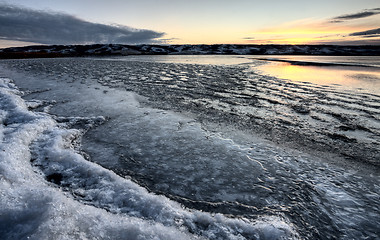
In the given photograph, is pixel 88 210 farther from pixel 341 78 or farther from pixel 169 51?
pixel 169 51

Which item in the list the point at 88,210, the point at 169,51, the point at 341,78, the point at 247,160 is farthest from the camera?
the point at 169,51

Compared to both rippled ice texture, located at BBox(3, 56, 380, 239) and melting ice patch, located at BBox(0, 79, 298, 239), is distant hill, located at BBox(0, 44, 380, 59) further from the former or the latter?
melting ice patch, located at BBox(0, 79, 298, 239)

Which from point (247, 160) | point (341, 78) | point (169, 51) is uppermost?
point (169, 51)

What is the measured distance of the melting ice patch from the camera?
2412mm

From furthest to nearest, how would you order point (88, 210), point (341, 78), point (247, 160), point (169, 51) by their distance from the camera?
point (169, 51) < point (341, 78) < point (247, 160) < point (88, 210)

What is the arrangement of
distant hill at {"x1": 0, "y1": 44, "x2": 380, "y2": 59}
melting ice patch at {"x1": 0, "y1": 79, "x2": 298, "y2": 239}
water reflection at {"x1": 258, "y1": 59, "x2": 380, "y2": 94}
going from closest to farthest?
melting ice patch at {"x1": 0, "y1": 79, "x2": 298, "y2": 239} → water reflection at {"x1": 258, "y1": 59, "x2": 380, "y2": 94} → distant hill at {"x1": 0, "y1": 44, "x2": 380, "y2": 59}

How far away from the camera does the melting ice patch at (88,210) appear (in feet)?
7.91

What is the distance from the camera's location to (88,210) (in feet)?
8.99

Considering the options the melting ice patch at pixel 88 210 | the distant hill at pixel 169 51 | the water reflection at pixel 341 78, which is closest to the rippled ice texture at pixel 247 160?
the melting ice patch at pixel 88 210

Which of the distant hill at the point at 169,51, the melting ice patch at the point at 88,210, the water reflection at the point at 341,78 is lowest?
the melting ice patch at the point at 88,210

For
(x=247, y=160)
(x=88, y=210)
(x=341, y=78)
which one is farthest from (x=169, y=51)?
(x=88, y=210)

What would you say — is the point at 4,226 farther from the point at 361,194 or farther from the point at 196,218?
the point at 361,194

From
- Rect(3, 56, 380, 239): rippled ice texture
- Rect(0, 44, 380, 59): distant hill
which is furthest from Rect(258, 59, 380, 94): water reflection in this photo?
→ Rect(0, 44, 380, 59): distant hill

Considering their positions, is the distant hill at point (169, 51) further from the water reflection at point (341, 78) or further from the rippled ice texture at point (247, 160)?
the rippled ice texture at point (247, 160)
